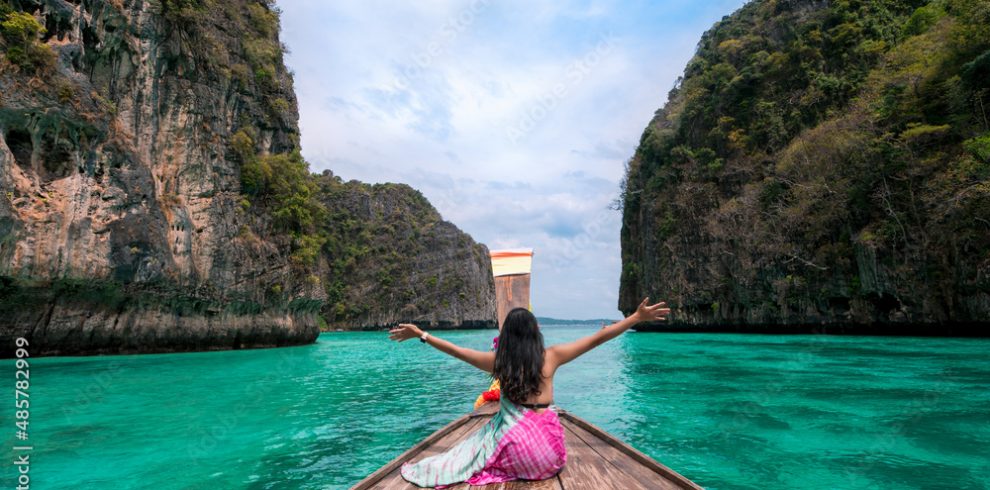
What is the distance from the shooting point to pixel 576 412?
28.3ft

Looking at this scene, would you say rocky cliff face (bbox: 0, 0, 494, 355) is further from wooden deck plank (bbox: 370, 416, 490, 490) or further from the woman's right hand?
the woman's right hand

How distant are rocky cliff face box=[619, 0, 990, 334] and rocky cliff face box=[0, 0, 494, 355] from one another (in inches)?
1094

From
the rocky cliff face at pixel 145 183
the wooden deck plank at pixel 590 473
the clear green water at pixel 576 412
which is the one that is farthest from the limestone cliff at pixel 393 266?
the wooden deck plank at pixel 590 473

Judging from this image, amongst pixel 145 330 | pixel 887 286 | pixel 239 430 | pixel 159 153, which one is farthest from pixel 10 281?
pixel 887 286

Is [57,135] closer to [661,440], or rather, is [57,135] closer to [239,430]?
[239,430]

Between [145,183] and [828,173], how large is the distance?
103 feet

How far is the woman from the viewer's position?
2.75m

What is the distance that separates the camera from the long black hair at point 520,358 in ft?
9.07

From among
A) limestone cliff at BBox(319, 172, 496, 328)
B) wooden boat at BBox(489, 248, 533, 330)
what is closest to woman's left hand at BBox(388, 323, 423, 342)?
wooden boat at BBox(489, 248, 533, 330)

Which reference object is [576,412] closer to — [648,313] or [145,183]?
[648,313]

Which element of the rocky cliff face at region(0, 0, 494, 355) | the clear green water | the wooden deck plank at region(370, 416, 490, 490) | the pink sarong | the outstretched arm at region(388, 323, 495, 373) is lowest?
the clear green water

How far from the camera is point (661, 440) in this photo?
6539 millimetres

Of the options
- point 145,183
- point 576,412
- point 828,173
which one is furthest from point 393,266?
point 576,412

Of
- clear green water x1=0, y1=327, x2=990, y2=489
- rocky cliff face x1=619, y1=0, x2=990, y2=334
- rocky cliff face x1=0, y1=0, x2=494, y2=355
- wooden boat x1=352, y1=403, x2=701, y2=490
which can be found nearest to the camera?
wooden boat x1=352, y1=403, x2=701, y2=490
